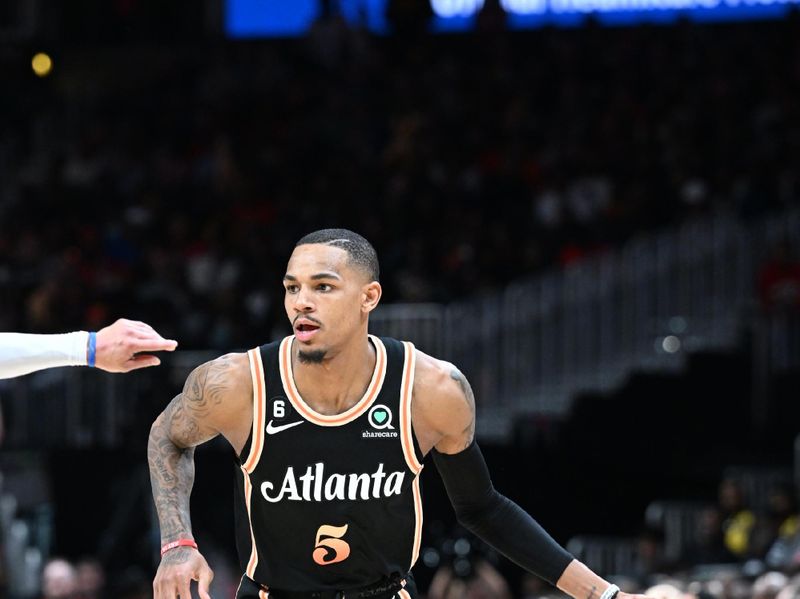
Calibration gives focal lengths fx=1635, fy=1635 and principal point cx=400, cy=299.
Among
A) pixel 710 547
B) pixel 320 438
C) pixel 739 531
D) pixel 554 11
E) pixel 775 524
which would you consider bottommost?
pixel 710 547

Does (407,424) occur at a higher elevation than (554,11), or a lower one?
lower

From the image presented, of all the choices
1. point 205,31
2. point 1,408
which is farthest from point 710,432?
point 205,31

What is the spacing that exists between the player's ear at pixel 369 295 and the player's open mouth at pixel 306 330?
0.23 metres

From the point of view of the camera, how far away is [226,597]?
47.8 feet

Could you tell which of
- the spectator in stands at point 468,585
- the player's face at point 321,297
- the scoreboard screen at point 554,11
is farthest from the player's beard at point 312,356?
the scoreboard screen at point 554,11

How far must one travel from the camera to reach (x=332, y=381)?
20.0 feet

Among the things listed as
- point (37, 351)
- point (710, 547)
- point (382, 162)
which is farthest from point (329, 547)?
point (382, 162)

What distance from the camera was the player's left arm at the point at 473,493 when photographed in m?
6.16

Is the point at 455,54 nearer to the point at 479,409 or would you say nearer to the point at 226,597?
the point at 479,409

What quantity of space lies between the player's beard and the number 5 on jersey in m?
0.60

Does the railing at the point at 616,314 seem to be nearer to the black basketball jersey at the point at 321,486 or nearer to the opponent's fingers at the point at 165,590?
the black basketball jersey at the point at 321,486

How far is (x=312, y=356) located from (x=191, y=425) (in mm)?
516

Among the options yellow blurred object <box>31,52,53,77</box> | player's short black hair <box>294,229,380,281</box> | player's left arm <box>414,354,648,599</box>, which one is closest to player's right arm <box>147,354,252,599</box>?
player's short black hair <box>294,229,380,281</box>

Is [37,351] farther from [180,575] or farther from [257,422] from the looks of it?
[180,575]
